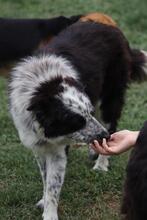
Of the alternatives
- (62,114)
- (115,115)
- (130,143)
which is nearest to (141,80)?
(115,115)

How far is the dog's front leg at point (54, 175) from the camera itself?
14.8ft

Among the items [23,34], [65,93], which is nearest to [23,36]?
[23,34]

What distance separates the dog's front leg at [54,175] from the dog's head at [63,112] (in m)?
0.38

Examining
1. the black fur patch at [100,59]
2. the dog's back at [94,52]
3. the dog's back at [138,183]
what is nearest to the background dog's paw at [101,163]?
the black fur patch at [100,59]

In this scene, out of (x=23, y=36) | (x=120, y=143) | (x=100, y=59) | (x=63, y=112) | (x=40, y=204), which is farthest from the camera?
(x=23, y=36)

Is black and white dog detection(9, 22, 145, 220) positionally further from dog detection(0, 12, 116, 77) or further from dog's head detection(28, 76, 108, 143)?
dog detection(0, 12, 116, 77)

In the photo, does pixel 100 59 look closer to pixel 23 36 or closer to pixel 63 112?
pixel 63 112

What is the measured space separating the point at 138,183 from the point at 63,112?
5.32ft

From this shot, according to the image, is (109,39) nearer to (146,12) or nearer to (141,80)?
(141,80)

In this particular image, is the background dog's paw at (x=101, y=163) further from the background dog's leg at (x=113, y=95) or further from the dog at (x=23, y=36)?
the dog at (x=23, y=36)

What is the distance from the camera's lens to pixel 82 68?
4.73 meters

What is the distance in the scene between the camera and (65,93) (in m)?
4.07

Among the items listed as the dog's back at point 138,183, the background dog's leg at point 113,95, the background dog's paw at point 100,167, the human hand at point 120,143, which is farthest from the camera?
the background dog's paw at point 100,167

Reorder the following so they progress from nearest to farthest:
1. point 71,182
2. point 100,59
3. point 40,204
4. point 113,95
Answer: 1. point 40,204
2. point 100,59
3. point 71,182
4. point 113,95
